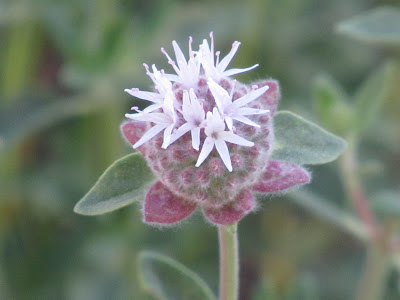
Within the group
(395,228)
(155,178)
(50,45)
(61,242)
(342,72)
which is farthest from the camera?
(50,45)

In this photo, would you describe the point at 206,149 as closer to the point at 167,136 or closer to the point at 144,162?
the point at 167,136

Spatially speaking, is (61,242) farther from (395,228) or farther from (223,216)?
(223,216)

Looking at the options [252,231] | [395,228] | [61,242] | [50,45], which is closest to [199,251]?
[252,231]

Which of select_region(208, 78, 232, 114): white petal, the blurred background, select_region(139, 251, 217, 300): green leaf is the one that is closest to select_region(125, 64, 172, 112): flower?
select_region(208, 78, 232, 114): white petal

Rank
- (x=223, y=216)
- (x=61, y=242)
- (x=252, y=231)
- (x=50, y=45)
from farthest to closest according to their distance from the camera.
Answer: (x=50, y=45), (x=252, y=231), (x=61, y=242), (x=223, y=216)

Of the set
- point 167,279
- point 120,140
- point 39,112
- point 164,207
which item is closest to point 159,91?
point 164,207

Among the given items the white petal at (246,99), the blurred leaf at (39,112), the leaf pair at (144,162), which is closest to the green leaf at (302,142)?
the leaf pair at (144,162)

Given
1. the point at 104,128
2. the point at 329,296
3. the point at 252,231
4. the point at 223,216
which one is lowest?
the point at 329,296

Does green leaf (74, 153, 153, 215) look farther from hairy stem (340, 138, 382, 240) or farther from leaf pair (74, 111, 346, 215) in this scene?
hairy stem (340, 138, 382, 240)
